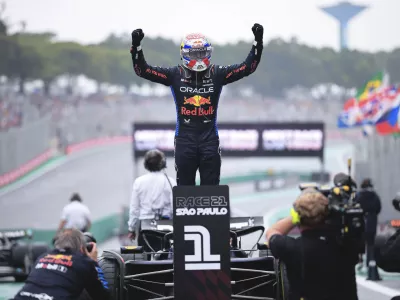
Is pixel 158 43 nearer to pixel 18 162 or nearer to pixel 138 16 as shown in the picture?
pixel 138 16

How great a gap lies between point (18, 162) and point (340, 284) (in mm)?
38097

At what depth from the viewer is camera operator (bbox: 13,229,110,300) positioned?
238 inches

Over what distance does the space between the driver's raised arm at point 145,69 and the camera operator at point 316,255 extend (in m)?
2.33

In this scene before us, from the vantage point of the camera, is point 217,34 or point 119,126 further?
point 119,126

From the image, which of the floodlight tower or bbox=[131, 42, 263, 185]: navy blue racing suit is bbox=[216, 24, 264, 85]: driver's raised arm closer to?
bbox=[131, 42, 263, 185]: navy blue racing suit

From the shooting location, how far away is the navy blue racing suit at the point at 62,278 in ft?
19.8

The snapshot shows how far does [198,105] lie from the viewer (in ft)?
25.5

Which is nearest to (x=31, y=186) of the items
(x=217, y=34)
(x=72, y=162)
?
(x=72, y=162)

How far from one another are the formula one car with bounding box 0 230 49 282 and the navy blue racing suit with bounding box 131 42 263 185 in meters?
8.85

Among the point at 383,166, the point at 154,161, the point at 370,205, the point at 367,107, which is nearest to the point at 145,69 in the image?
the point at 154,161

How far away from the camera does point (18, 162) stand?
4275 centimetres

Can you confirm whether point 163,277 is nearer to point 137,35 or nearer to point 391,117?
point 137,35

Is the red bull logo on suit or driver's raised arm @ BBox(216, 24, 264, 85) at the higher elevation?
driver's raised arm @ BBox(216, 24, 264, 85)

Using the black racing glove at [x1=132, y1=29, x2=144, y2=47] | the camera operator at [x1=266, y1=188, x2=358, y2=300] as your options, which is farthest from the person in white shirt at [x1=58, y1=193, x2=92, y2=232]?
the camera operator at [x1=266, y1=188, x2=358, y2=300]
